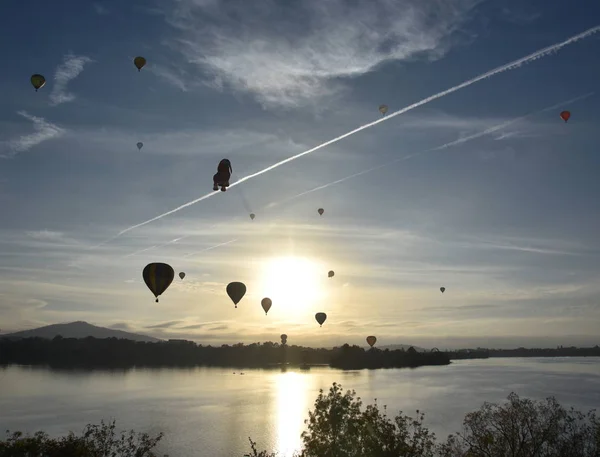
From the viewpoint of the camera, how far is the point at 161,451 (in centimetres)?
5425

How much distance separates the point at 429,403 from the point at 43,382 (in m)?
85.7

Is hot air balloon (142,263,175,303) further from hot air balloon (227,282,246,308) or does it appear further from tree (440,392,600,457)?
tree (440,392,600,457)

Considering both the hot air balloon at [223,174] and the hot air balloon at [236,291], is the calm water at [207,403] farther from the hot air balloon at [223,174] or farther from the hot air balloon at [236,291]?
the hot air balloon at [223,174]

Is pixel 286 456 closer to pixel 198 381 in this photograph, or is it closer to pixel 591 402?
pixel 591 402

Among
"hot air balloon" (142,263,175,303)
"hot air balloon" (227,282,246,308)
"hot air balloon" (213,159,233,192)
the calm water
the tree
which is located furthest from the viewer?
the calm water

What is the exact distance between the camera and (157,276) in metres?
45.1

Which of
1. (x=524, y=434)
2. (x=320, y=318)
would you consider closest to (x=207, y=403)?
(x=320, y=318)

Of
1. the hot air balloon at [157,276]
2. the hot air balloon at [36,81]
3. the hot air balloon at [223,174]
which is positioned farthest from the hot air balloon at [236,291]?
the hot air balloon at [36,81]

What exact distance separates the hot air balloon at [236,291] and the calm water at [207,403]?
1723cm

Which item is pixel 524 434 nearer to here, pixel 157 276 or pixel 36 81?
pixel 157 276

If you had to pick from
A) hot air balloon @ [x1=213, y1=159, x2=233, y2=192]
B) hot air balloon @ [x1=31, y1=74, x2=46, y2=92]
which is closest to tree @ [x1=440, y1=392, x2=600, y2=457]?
hot air balloon @ [x1=213, y1=159, x2=233, y2=192]

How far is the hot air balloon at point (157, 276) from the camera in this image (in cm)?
4475

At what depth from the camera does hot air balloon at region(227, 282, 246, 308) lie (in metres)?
51.8

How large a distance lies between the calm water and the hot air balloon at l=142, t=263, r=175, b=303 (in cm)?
2001
